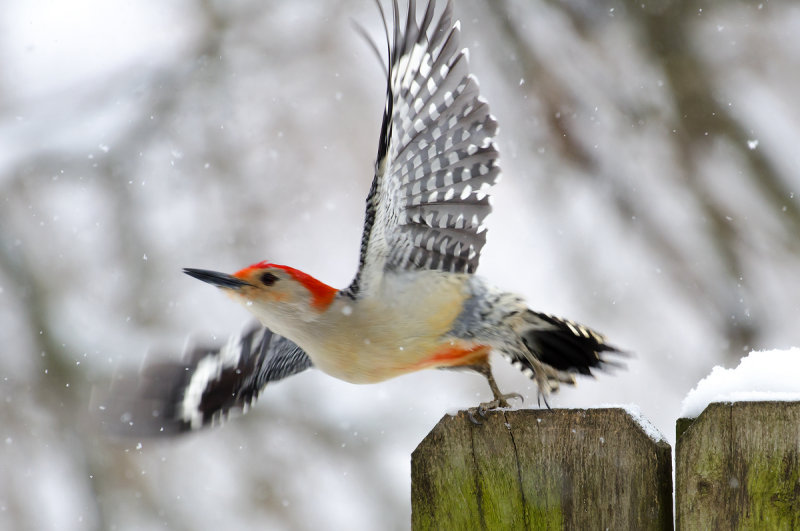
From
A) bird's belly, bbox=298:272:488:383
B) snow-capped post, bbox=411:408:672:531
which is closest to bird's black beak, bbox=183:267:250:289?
bird's belly, bbox=298:272:488:383

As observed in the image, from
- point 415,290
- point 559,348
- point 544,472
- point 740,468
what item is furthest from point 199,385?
point 740,468

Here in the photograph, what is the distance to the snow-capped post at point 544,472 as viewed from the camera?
1.58m

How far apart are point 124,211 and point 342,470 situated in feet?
8.18

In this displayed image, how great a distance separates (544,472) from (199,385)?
5.78 feet

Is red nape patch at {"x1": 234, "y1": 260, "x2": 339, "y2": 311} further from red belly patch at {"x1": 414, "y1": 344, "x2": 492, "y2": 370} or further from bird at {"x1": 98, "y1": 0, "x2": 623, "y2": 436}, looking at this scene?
red belly patch at {"x1": 414, "y1": 344, "x2": 492, "y2": 370}

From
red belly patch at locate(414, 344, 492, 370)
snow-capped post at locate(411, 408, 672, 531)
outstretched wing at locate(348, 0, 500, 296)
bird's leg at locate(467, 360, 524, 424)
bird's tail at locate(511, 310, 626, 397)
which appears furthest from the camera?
bird's tail at locate(511, 310, 626, 397)

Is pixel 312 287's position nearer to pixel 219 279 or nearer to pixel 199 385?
pixel 219 279

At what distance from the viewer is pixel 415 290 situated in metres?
2.82

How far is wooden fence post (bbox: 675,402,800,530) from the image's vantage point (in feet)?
4.77

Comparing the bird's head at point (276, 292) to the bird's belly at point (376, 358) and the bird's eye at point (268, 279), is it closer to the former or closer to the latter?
the bird's eye at point (268, 279)

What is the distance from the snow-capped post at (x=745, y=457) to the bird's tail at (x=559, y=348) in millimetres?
1411

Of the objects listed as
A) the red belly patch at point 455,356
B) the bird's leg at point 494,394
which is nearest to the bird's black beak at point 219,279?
the red belly patch at point 455,356

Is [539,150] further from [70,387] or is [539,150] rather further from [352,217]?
[70,387]

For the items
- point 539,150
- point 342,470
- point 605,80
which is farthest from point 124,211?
point 605,80
